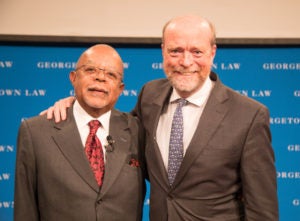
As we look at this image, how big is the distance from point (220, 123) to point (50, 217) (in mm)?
865

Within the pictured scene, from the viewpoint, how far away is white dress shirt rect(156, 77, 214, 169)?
2.06m

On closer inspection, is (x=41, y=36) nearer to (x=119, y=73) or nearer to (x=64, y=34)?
(x=64, y=34)

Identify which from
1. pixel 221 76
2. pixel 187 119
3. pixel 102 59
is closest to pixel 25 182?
pixel 102 59

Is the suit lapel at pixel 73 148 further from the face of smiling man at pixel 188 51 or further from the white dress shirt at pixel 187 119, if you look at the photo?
the face of smiling man at pixel 188 51

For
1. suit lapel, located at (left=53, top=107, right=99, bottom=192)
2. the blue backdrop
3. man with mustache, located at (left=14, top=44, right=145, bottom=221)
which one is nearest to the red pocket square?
man with mustache, located at (left=14, top=44, right=145, bottom=221)

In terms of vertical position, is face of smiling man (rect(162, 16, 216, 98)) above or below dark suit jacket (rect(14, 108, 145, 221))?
above

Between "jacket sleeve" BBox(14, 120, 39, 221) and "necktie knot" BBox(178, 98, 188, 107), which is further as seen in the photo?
"necktie knot" BBox(178, 98, 188, 107)

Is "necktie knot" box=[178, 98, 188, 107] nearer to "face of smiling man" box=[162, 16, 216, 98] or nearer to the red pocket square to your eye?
"face of smiling man" box=[162, 16, 216, 98]

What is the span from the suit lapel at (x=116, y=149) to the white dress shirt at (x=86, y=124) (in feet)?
0.10

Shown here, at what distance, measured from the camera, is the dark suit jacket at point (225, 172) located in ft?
6.37

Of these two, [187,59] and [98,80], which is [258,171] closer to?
[187,59]

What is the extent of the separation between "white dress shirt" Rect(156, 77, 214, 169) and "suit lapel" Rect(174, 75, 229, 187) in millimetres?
57

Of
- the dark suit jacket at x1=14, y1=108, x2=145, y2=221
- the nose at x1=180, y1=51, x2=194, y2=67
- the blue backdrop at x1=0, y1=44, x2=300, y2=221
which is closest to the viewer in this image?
the dark suit jacket at x1=14, y1=108, x2=145, y2=221

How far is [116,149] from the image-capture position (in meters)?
2.05
